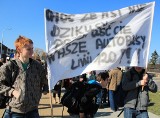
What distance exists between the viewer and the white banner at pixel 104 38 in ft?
19.0

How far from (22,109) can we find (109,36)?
2.24 m

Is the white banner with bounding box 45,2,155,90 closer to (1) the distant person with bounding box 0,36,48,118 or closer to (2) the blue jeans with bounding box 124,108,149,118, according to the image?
(2) the blue jeans with bounding box 124,108,149,118

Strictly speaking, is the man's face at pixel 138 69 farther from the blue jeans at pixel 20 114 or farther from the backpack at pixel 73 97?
the blue jeans at pixel 20 114

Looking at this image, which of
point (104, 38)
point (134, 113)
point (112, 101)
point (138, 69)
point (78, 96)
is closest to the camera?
point (134, 113)

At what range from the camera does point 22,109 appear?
4352 millimetres

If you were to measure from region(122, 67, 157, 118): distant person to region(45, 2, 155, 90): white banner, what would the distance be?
0.31m

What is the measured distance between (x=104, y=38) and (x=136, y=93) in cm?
108

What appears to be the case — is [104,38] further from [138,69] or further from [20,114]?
[20,114]

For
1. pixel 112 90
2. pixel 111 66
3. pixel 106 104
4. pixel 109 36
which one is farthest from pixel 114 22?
pixel 106 104

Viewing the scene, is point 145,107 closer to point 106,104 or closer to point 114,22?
point 114,22

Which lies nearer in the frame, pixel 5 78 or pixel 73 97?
pixel 5 78

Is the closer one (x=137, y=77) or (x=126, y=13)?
(x=137, y=77)

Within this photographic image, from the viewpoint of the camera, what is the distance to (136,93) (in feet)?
18.0

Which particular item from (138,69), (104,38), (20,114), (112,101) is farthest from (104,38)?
(112,101)
